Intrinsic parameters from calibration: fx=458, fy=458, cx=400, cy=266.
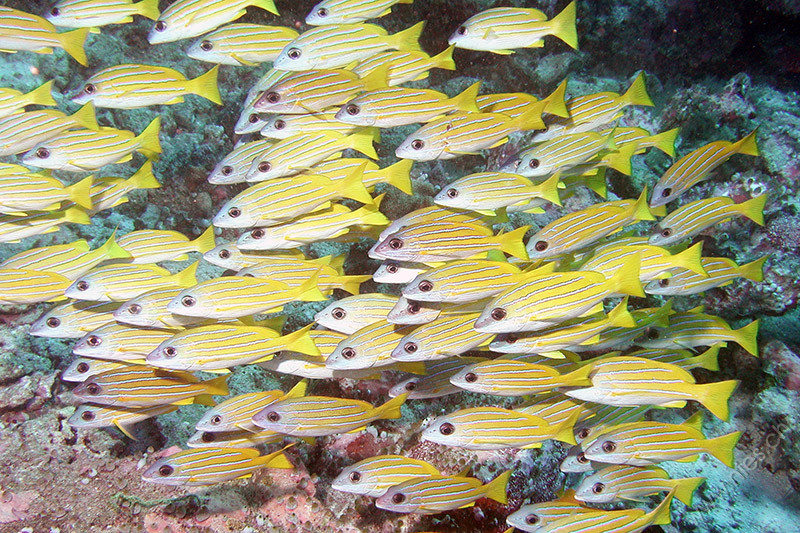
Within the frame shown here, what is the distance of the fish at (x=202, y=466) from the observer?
313cm

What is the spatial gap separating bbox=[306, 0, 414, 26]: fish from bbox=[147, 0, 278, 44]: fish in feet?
1.39

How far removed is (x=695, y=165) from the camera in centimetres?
403

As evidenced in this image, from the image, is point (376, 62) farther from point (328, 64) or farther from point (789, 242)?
point (789, 242)

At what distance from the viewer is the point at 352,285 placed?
→ 144 inches

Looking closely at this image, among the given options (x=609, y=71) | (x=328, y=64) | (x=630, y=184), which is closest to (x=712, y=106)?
(x=630, y=184)

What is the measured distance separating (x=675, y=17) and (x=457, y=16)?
484 cm

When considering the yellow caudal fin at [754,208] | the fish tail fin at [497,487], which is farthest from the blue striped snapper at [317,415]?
the yellow caudal fin at [754,208]

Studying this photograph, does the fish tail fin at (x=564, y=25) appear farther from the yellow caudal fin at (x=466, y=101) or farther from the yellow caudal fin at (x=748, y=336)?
the yellow caudal fin at (x=748, y=336)

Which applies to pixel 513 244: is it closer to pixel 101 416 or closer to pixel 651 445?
pixel 651 445

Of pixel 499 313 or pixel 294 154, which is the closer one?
pixel 499 313

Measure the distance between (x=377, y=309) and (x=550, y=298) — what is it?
1312 mm

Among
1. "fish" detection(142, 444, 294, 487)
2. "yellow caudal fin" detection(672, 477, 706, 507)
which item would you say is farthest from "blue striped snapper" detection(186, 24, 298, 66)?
"yellow caudal fin" detection(672, 477, 706, 507)

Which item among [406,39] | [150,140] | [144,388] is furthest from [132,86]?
[144,388]

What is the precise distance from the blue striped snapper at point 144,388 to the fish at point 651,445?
2.71 m
